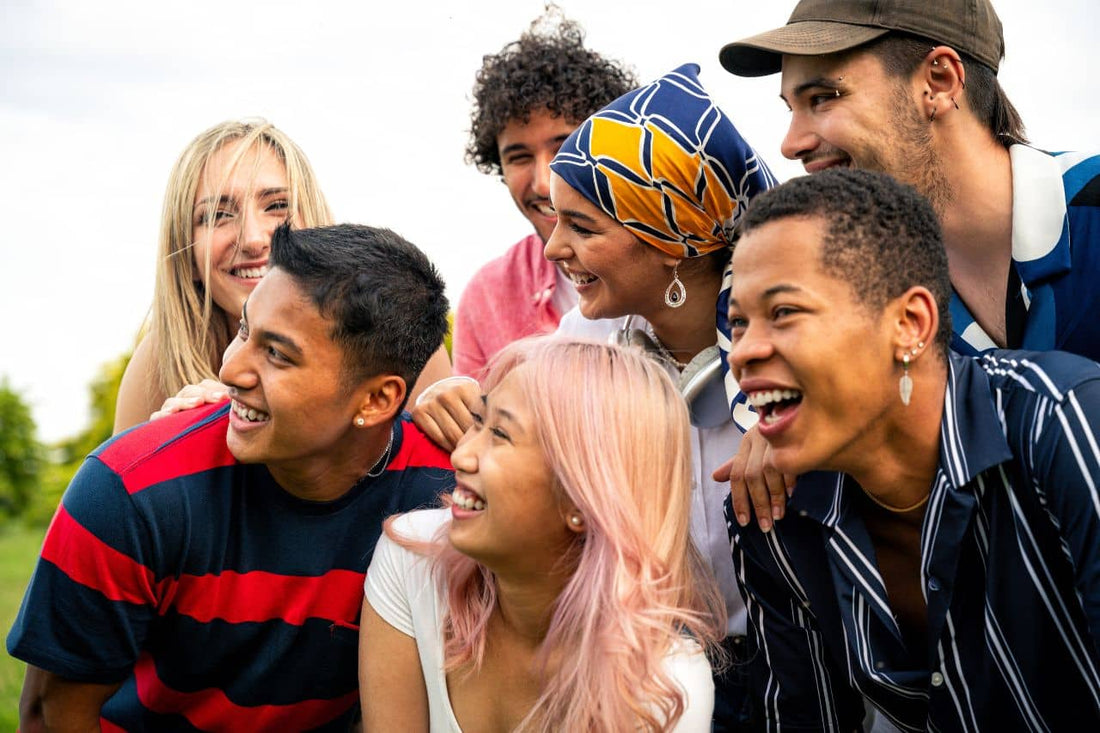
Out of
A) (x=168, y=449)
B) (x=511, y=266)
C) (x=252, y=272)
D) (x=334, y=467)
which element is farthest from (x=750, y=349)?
(x=511, y=266)

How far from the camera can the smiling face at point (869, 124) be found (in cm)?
356

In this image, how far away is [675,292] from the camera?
12.4 feet

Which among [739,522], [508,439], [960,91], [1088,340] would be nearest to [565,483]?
[508,439]

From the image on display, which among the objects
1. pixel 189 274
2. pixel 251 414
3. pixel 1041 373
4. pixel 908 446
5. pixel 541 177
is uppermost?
pixel 541 177

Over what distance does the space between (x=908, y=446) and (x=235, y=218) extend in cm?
272

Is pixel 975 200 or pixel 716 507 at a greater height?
pixel 975 200

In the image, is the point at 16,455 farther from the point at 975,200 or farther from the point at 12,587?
the point at 975,200

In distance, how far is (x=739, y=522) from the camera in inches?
124

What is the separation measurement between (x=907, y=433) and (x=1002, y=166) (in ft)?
4.35

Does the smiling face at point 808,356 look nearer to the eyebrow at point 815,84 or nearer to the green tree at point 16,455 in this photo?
the eyebrow at point 815,84

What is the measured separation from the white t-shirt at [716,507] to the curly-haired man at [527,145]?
1466 mm

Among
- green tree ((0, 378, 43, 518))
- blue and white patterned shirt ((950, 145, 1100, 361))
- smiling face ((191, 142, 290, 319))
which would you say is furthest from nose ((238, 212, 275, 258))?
green tree ((0, 378, 43, 518))

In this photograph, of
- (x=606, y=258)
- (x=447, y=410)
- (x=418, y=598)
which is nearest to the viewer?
(x=418, y=598)

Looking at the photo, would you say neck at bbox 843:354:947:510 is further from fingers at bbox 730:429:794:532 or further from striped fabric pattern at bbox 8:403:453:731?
striped fabric pattern at bbox 8:403:453:731
